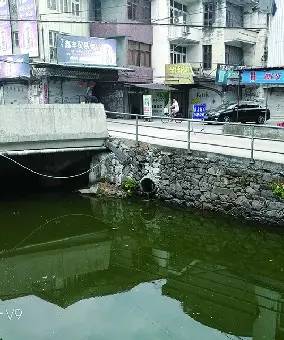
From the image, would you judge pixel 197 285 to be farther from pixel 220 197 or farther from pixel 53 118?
pixel 53 118

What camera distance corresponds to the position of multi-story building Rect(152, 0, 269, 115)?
95.3 ft

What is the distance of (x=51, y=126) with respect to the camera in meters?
12.6

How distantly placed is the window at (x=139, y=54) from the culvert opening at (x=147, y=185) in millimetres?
16074

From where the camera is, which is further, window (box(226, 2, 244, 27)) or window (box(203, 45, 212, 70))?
window (box(226, 2, 244, 27))

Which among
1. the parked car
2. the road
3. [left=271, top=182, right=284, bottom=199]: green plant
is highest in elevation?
the parked car

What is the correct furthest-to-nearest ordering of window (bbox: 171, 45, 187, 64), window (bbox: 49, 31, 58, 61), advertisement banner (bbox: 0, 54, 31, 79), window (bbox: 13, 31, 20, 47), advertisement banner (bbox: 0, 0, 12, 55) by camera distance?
window (bbox: 171, 45, 187, 64) → window (bbox: 13, 31, 20, 47) → advertisement banner (bbox: 0, 0, 12, 55) → window (bbox: 49, 31, 58, 61) → advertisement banner (bbox: 0, 54, 31, 79)

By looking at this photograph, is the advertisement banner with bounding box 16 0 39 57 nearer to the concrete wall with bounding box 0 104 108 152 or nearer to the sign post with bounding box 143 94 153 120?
the sign post with bounding box 143 94 153 120

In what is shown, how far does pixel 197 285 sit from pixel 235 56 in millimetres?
28727

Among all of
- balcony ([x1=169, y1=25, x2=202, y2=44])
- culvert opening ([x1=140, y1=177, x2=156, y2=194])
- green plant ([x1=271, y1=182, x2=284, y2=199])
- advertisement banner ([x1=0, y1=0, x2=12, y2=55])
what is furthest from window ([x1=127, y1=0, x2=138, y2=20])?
green plant ([x1=271, y1=182, x2=284, y2=199])

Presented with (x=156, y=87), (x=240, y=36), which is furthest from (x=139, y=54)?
(x=240, y=36)

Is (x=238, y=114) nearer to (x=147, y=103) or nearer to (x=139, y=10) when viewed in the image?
(x=147, y=103)

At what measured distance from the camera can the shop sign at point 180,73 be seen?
27891mm

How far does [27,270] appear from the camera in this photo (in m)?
8.82

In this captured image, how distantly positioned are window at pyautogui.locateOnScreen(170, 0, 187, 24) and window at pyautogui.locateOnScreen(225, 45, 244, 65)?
4159 millimetres
